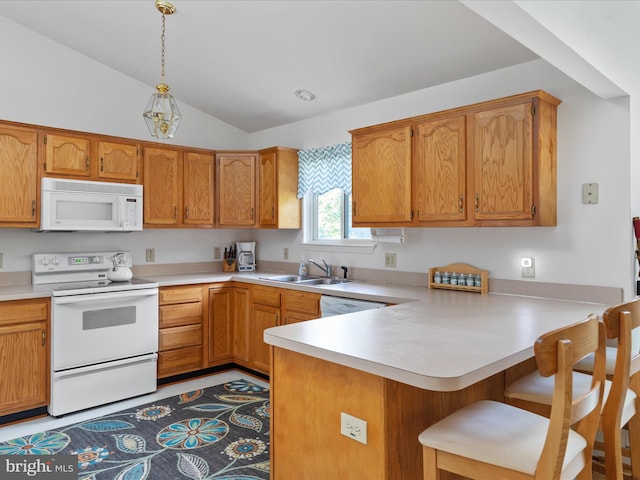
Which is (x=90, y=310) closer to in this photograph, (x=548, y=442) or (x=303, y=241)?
(x=303, y=241)

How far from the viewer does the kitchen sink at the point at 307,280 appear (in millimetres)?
3884

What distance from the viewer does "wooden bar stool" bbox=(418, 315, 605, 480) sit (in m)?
1.17

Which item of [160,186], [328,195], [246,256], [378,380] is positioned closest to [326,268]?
[328,195]

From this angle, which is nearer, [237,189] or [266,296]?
[266,296]

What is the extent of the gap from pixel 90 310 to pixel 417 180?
2.52m

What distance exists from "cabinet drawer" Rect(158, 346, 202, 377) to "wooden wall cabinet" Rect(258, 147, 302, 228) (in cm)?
133

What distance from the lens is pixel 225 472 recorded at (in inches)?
95.1

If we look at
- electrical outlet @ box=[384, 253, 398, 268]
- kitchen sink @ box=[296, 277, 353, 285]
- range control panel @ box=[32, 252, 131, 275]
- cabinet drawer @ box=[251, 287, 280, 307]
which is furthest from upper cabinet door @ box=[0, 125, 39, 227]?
electrical outlet @ box=[384, 253, 398, 268]

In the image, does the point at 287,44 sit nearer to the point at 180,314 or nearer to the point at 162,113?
the point at 162,113

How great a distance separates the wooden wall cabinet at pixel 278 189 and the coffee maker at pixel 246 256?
16.0 inches

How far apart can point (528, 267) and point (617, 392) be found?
135 centimetres

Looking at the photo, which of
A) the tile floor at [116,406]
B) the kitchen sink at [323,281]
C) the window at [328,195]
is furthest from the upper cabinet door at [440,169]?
the tile floor at [116,406]

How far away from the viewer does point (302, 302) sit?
11.4 ft

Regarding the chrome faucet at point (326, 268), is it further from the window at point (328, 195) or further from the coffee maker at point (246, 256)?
the coffee maker at point (246, 256)
